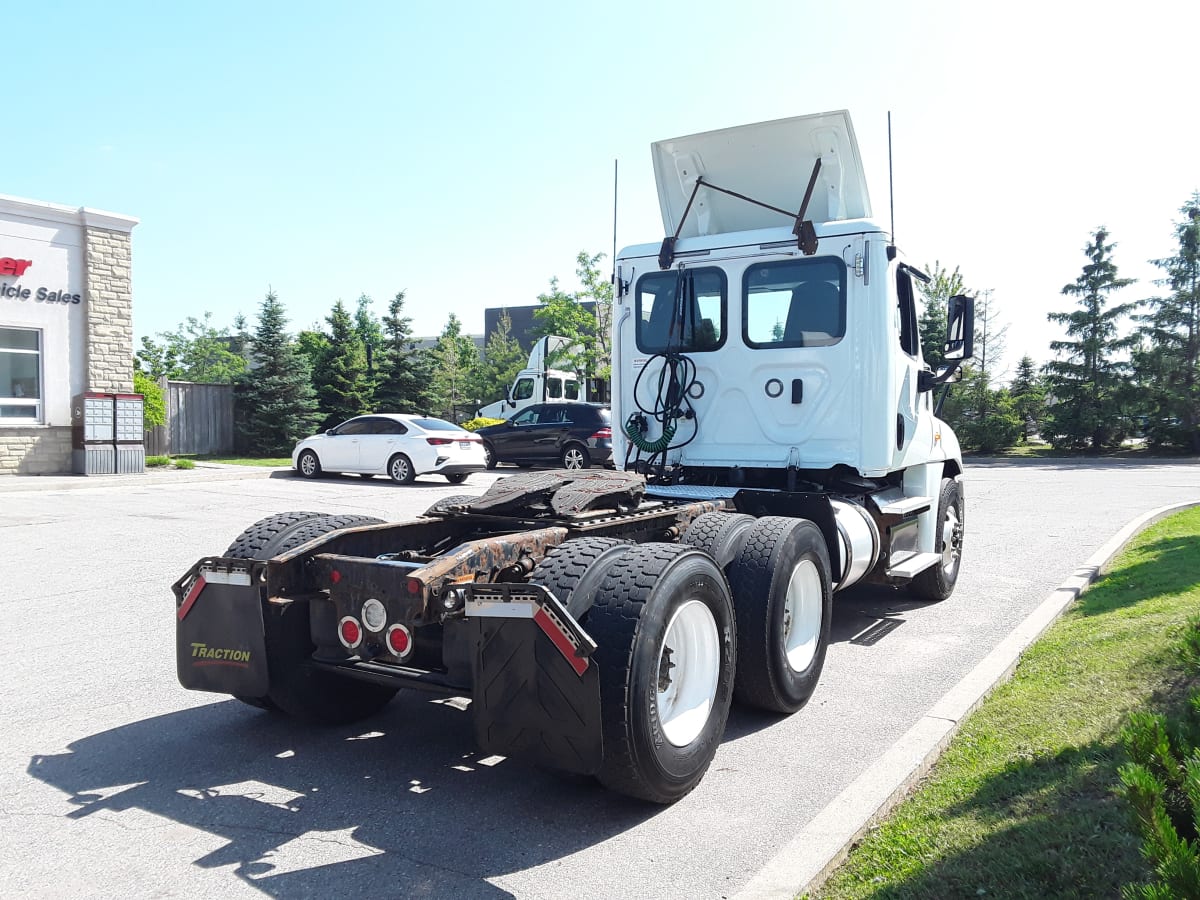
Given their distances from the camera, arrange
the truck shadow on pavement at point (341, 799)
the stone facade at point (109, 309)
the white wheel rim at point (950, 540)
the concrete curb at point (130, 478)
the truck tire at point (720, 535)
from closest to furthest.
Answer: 1. the truck shadow on pavement at point (341, 799)
2. the truck tire at point (720, 535)
3. the white wheel rim at point (950, 540)
4. the concrete curb at point (130, 478)
5. the stone facade at point (109, 309)

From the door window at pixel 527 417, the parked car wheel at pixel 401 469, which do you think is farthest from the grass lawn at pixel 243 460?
the door window at pixel 527 417

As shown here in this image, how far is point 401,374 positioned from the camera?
3428 cm

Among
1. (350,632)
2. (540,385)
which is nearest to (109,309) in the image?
(540,385)

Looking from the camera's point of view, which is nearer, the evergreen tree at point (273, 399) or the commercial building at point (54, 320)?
the commercial building at point (54, 320)

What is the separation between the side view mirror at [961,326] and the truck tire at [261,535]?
4.89 meters

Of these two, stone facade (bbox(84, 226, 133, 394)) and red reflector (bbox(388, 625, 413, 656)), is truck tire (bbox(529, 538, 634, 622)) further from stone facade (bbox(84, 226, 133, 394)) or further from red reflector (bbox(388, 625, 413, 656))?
stone facade (bbox(84, 226, 133, 394))

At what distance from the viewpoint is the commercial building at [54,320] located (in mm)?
18531

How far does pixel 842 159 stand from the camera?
676 centimetres

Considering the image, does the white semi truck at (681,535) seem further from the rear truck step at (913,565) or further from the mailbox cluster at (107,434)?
the mailbox cluster at (107,434)

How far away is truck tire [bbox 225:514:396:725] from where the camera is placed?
13.4 ft

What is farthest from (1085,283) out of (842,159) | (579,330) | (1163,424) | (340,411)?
(842,159)

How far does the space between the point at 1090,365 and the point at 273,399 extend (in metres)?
31.0

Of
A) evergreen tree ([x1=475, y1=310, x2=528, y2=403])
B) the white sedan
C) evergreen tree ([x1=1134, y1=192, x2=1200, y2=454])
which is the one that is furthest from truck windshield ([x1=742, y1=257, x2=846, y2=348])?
evergreen tree ([x1=475, y1=310, x2=528, y2=403])

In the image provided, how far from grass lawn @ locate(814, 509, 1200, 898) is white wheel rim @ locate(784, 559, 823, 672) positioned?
926 millimetres
